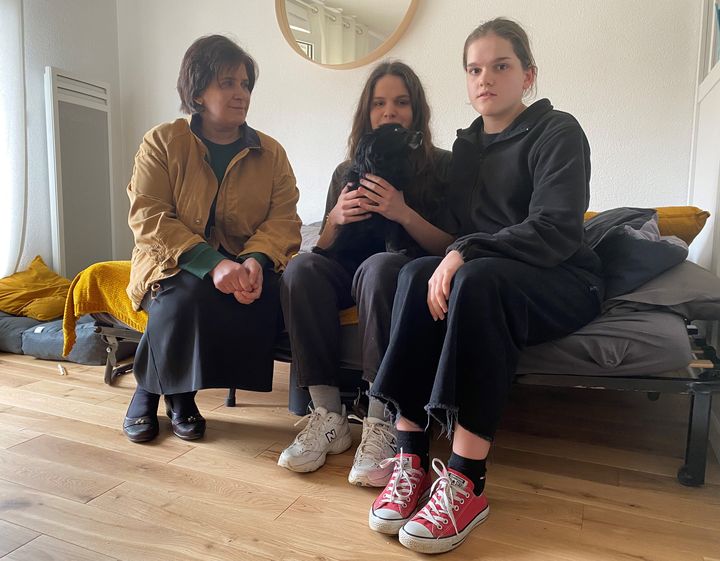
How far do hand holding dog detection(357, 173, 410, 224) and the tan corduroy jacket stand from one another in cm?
31

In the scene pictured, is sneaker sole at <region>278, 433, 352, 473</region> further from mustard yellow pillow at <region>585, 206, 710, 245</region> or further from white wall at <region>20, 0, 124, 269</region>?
white wall at <region>20, 0, 124, 269</region>

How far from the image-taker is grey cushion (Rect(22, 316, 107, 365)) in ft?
7.10

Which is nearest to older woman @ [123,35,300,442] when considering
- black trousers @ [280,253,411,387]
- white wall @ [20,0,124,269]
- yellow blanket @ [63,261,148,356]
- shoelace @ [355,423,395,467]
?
black trousers @ [280,253,411,387]

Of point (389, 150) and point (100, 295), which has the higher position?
point (389, 150)

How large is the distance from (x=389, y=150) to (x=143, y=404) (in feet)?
3.16

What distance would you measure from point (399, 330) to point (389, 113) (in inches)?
24.9

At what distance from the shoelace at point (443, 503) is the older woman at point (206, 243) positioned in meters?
0.57

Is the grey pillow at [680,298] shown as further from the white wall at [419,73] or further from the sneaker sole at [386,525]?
the white wall at [419,73]

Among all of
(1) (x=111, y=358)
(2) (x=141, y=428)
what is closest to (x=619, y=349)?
(2) (x=141, y=428)

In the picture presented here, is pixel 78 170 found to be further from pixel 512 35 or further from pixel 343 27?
pixel 512 35

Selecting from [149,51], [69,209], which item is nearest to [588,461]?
[69,209]

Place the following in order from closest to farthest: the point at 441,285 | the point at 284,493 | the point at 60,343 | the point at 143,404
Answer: the point at 441,285 → the point at 284,493 → the point at 143,404 → the point at 60,343

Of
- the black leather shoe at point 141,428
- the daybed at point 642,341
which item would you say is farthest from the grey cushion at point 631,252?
the black leather shoe at point 141,428

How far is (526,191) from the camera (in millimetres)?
1269
